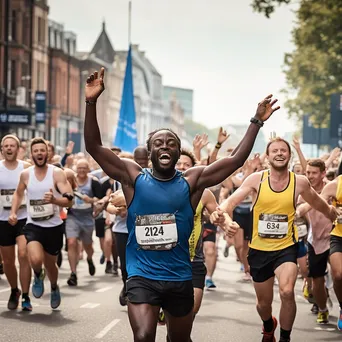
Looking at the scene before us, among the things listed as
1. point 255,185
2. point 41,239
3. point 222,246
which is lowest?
point 222,246

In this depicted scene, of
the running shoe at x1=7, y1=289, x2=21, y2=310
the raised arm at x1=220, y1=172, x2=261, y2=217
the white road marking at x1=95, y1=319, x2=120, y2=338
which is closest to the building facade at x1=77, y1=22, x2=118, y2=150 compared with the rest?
the running shoe at x1=7, y1=289, x2=21, y2=310

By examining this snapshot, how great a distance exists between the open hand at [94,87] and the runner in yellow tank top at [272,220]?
3.08m

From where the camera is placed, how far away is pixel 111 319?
12.9 metres

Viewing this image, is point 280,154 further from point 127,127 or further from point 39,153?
point 127,127

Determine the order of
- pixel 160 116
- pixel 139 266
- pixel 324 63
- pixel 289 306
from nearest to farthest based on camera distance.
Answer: pixel 139 266 < pixel 289 306 < pixel 324 63 < pixel 160 116

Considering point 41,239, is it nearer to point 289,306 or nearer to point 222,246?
point 289,306

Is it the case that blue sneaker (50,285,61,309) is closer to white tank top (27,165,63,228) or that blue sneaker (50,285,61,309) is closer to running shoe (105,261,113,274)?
white tank top (27,165,63,228)

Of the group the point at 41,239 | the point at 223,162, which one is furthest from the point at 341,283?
the point at 223,162

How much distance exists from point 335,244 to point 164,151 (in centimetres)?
486

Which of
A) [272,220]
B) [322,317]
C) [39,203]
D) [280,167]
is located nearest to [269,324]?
[272,220]

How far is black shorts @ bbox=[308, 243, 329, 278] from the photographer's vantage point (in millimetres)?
13180

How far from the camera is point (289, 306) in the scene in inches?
415

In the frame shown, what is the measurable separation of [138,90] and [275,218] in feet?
489

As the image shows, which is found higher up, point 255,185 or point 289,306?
point 255,185
